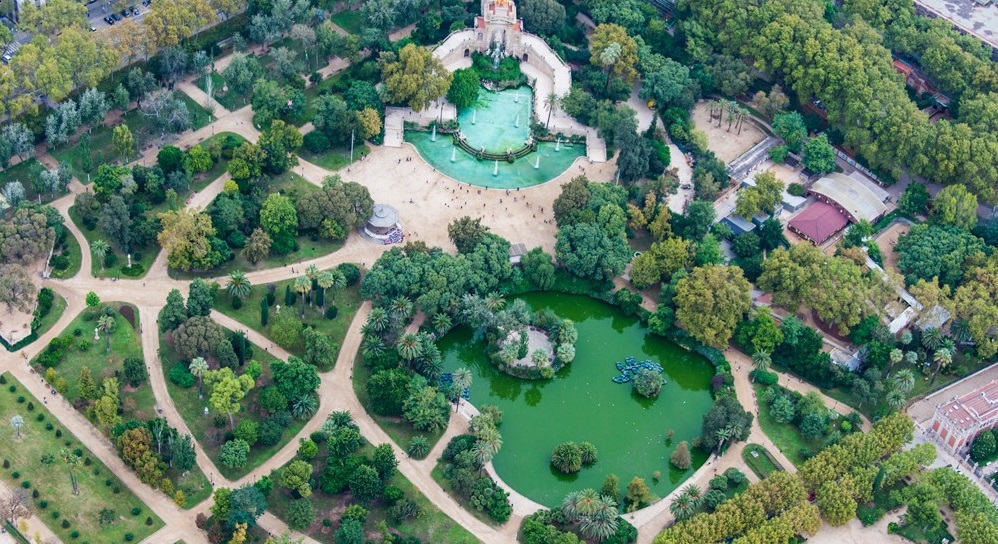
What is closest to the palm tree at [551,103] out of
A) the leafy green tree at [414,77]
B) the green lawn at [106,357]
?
the leafy green tree at [414,77]

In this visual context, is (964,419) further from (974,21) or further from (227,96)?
(227,96)

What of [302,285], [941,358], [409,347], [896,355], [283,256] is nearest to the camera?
[409,347]

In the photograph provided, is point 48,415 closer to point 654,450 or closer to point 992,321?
point 654,450

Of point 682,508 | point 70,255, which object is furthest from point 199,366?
point 682,508

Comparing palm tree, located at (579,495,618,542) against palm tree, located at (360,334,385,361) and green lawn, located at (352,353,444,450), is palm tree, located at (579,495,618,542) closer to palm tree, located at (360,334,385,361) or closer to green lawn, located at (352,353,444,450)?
green lawn, located at (352,353,444,450)

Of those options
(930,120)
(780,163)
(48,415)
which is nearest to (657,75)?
(780,163)

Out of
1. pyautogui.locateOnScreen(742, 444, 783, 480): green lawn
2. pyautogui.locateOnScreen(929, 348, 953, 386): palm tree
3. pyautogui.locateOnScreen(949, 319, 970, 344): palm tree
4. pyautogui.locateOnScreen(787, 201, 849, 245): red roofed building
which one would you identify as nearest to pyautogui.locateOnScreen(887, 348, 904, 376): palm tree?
pyautogui.locateOnScreen(929, 348, 953, 386): palm tree

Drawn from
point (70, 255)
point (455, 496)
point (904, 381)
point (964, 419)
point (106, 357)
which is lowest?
point (455, 496)
